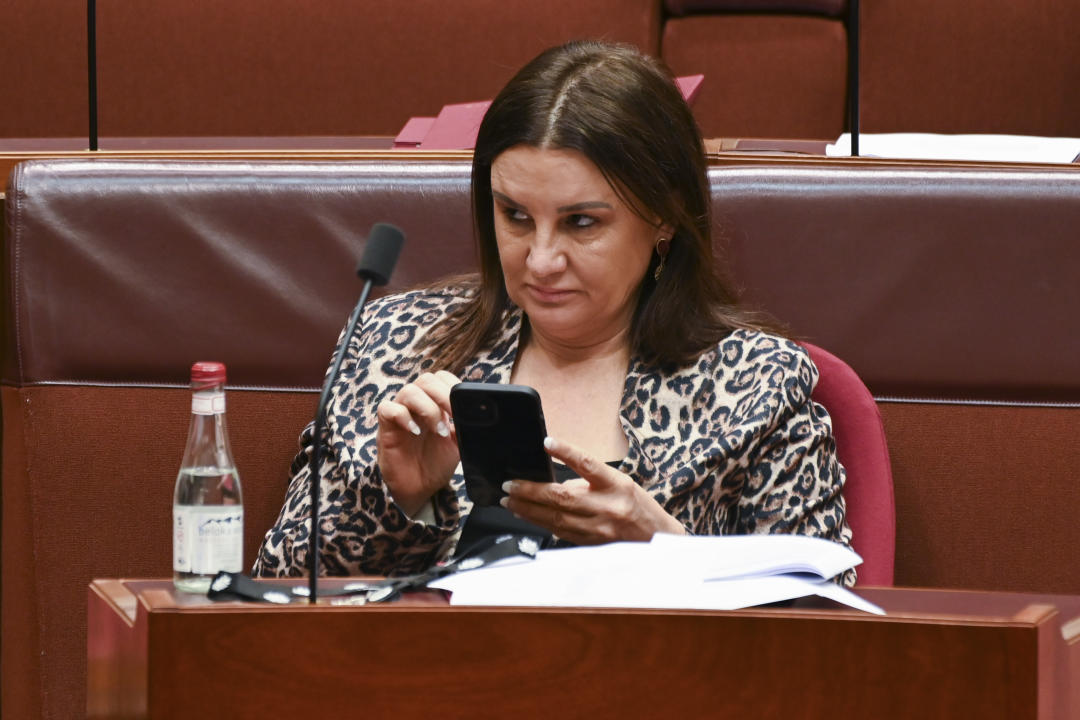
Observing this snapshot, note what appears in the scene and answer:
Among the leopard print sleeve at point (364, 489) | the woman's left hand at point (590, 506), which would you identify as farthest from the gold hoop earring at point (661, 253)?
the woman's left hand at point (590, 506)

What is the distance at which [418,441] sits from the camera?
1257 mm

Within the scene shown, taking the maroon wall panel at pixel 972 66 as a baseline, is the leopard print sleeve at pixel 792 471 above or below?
below

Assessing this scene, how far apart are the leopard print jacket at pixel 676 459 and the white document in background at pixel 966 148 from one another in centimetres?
47

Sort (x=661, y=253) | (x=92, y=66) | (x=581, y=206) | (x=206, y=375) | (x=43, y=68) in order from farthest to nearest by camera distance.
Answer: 1. (x=43, y=68)
2. (x=92, y=66)
3. (x=661, y=253)
4. (x=581, y=206)
5. (x=206, y=375)

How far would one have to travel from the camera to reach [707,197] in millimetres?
1456

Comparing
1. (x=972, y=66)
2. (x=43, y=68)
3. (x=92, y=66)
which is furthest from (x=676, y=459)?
(x=43, y=68)

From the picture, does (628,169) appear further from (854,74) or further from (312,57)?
(312,57)

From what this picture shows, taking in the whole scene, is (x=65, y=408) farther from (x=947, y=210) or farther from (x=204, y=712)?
(x=947, y=210)

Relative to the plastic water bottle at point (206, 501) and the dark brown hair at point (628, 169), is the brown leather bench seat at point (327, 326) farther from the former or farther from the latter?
the plastic water bottle at point (206, 501)

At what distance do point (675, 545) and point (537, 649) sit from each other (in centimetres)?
21

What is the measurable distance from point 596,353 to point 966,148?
0.71m

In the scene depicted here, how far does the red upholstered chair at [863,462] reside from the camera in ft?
4.62

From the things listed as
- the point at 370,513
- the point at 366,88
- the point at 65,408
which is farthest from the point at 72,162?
the point at 366,88

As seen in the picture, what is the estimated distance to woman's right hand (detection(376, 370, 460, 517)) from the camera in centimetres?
117
